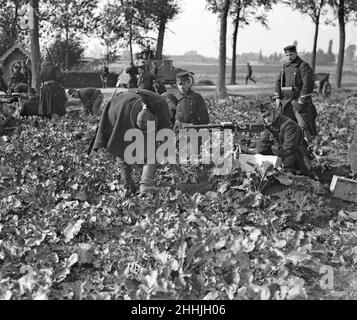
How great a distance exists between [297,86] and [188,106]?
6.79ft

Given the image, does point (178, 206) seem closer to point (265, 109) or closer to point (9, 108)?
point (265, 109)

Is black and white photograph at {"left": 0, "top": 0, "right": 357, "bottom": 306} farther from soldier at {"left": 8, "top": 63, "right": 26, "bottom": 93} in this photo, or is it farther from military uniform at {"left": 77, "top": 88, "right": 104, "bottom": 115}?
soldier at {"left": 8, "top": 63, "right": 26, "bottom": 93}

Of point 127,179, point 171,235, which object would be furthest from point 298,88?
point 171,235

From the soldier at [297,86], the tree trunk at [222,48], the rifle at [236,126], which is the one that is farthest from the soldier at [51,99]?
the tree trunk at [222,48]

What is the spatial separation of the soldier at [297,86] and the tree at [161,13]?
56.8ft

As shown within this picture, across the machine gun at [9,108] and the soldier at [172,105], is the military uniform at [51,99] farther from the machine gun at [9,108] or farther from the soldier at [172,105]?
the soldier at [172,105]

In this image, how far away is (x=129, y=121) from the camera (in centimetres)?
558

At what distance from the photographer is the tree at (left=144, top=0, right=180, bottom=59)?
82.2ft

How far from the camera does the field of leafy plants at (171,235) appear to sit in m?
3.51

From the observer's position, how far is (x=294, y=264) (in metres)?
3.85

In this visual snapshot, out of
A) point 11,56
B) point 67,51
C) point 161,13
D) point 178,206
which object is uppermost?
point 161,13

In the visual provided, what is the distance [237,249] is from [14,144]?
188 inches

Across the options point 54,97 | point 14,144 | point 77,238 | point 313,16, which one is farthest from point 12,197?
point 313,16
